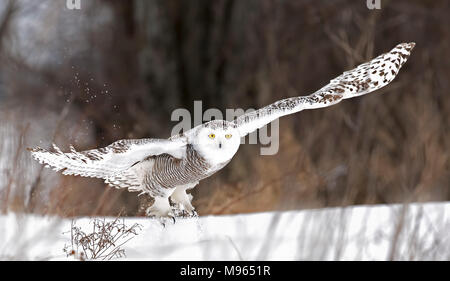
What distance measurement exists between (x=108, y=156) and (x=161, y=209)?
0.37 m

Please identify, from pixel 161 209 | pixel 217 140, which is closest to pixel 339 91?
→ pixel 217 140

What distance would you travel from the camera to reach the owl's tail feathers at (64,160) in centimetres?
197

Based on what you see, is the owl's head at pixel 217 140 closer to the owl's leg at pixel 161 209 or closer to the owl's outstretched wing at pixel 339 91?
the owl's outstretched wing at pixel 339 91

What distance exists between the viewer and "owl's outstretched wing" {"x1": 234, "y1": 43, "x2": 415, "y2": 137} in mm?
2186

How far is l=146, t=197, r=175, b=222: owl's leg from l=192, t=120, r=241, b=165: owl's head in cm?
28

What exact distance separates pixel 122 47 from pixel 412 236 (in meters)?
4.96

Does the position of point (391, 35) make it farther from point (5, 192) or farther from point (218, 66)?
point (5, 192)

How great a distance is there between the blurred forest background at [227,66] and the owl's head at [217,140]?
1.30 m

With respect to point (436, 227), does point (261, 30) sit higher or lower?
higher

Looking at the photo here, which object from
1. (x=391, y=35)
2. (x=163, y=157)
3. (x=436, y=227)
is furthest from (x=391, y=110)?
(x=436, y=227)

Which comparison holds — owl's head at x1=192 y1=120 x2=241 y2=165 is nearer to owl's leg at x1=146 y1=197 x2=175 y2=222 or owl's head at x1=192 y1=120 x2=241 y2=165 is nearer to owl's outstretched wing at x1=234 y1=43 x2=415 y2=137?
owl's outstretched wing at x1=234 y1=43 x2=415 y2=137

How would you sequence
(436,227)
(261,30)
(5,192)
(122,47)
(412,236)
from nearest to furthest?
1. (412,236)
2. (436,227)
3. (5,192)
4. (122,47)
5. (261,30)

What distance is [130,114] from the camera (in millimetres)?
5398

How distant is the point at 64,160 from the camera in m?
2.01
